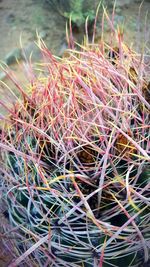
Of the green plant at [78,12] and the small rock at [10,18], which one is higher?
the small rock at [10,18]

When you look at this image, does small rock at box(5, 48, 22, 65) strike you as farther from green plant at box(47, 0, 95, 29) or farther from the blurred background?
green plant at box(47, 0, 95, 29)

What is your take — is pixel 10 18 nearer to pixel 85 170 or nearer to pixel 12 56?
pixel 12 56

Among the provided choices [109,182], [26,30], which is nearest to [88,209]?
[109,182]

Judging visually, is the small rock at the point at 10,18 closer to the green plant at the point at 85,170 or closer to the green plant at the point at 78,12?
the green plant at the point at 78,12

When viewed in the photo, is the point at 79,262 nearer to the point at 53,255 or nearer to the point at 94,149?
the point at 53,255

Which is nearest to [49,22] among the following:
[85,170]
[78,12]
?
[78,12]

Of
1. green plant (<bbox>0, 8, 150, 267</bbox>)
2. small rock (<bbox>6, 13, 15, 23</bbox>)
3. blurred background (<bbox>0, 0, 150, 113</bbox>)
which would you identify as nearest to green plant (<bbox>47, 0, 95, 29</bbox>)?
blurred background (<bbox>0, 0, 150, 113</bbox>)

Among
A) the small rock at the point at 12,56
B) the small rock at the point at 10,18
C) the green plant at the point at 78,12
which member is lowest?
the small rock at the point at 12,56

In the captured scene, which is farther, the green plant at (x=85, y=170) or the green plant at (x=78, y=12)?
the green plant at (x=78, y=12)

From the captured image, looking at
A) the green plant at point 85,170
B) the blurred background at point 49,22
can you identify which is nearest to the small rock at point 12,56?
the blurred background at point 49,22
